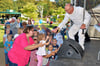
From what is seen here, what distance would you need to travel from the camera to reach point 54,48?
3.67 metres

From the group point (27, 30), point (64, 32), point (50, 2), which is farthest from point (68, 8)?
point (50, 2)

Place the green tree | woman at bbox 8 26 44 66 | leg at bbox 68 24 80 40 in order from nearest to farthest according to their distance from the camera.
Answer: woman at bbox 8 26 44 66
leg at bbox 68 24 80 40
the green tree

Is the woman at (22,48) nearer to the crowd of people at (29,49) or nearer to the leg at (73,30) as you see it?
the crowd of people at (29,49)

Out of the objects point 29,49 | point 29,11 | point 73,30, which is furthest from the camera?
point 29,11

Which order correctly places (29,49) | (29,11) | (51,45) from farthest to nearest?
(29,11) → (51,45) → (29,49)

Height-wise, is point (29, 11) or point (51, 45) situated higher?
point (29, 11)

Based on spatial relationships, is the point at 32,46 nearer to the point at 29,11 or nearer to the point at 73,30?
the point at 73,30

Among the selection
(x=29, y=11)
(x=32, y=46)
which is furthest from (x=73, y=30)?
(x=29, y=11)

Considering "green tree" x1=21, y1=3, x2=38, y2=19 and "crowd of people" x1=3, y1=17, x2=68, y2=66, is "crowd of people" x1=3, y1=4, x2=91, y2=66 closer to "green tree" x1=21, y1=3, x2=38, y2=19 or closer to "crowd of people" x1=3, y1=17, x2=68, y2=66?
"crowd of people" x1=3, y1=17, x2=68, y2=66

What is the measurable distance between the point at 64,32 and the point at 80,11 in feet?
6.20

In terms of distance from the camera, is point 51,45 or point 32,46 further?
point 51,45

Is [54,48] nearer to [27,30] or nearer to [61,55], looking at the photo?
[61,55]

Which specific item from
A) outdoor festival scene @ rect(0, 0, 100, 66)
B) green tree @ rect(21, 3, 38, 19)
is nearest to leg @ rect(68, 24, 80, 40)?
outdoor festival scene @ rect(0, 0, 100, 66)

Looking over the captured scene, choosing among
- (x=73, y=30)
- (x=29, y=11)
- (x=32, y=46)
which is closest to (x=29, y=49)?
(x=32, y=46)
